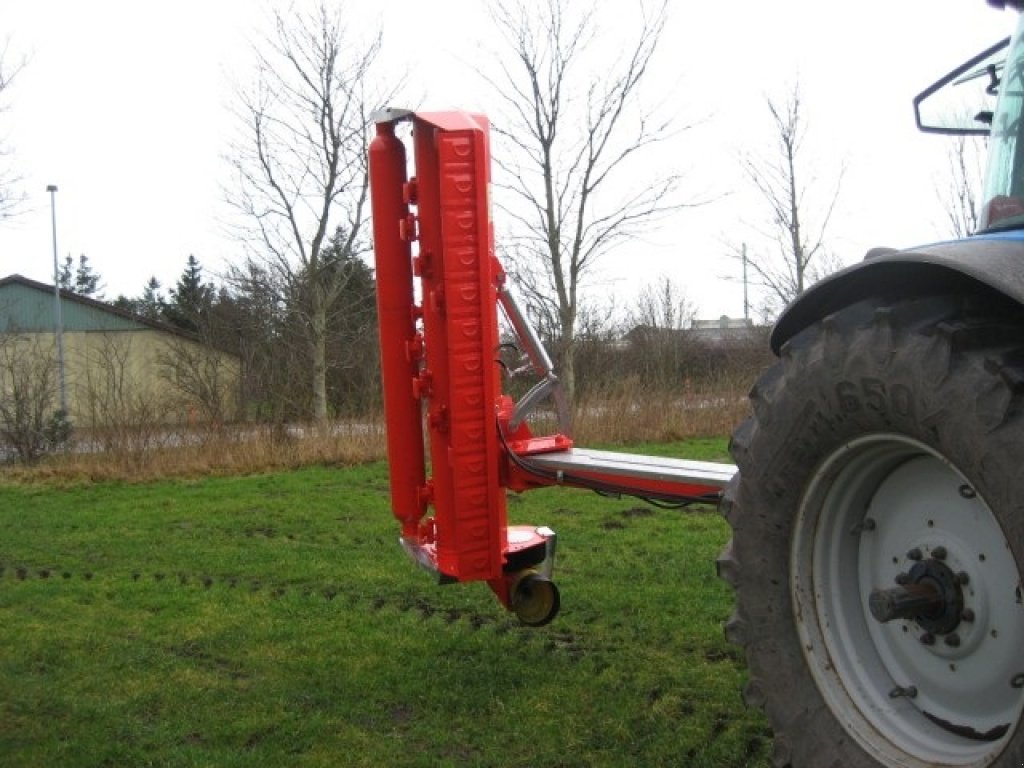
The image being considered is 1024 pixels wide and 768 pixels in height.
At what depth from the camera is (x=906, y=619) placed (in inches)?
82.7

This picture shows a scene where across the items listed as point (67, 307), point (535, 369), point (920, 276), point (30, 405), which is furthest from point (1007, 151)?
point (67, 307)

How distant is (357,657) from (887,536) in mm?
3327

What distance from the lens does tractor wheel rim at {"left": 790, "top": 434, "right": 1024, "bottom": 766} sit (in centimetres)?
196

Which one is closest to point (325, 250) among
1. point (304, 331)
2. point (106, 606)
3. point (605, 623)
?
point (304, 331)

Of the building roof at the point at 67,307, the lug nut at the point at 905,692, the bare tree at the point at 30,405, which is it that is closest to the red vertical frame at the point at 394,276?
the lug nut at the point at 905,692

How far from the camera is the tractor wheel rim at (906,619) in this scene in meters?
1.96

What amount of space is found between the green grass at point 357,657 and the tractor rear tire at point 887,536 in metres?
1.31

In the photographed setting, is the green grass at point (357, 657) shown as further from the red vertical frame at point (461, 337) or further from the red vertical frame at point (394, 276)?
the red vertical frame at point (394, 276)

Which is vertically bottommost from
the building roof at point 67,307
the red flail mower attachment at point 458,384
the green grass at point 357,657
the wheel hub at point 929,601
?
the green grass at point 357,657

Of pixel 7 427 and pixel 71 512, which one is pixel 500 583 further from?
pixel 7 427

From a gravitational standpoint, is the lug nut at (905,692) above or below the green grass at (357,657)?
above

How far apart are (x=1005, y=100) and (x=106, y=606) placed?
5.67m

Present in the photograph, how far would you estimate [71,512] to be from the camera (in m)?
10.9

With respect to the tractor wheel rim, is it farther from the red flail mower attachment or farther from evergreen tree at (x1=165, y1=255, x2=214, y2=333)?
evergreen tree at (x1=165, y1=255, x2=214, y2=333)
